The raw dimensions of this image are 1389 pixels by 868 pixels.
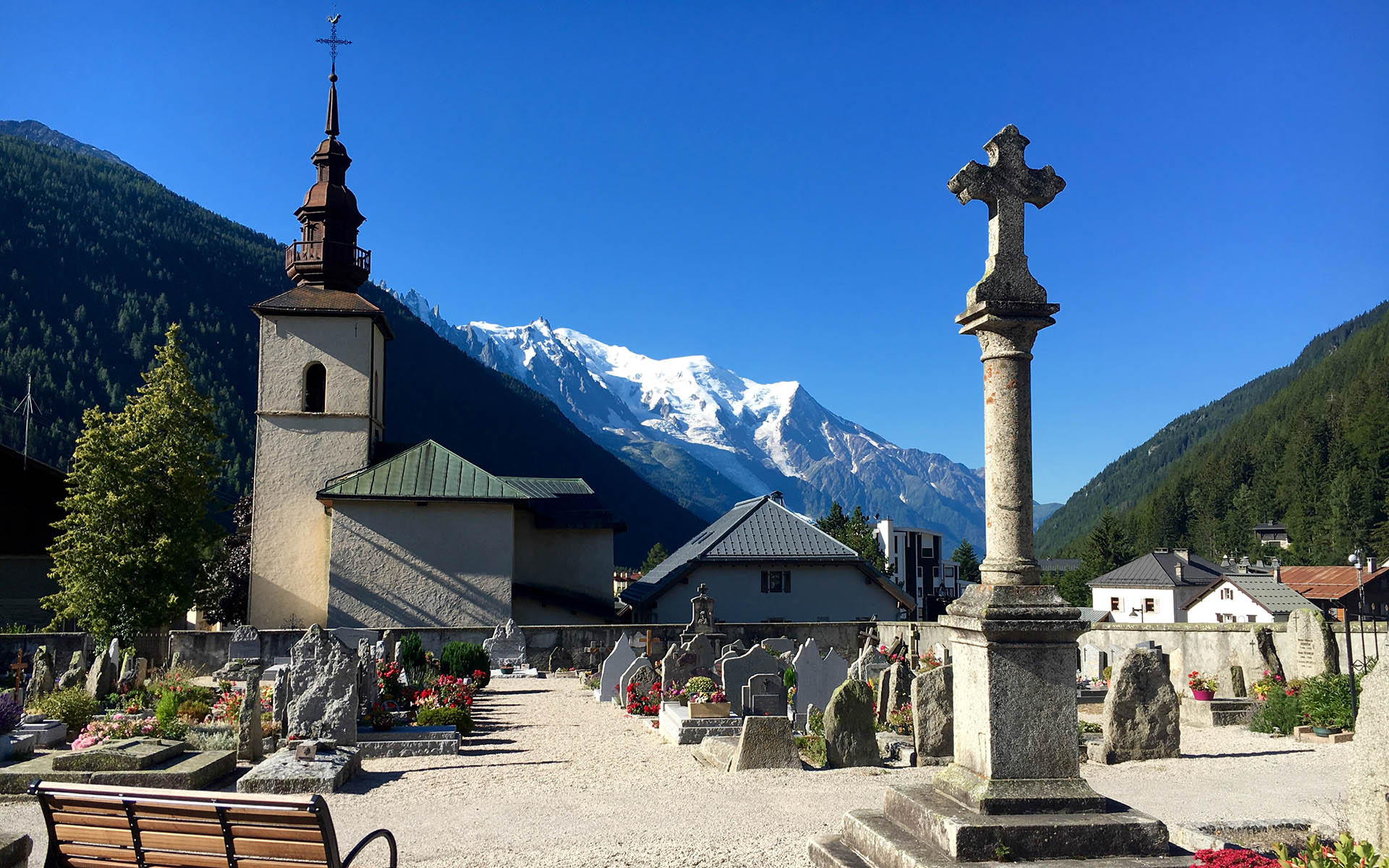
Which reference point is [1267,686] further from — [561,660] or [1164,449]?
[1164,449]

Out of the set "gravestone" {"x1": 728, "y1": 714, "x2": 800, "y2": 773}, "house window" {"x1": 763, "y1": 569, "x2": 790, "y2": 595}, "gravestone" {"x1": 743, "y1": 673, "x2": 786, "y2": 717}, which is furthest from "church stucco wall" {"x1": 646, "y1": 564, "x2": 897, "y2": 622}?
"gravestone" {"x1": 728, "y1": 714, "x2": 800, "y2": 773}

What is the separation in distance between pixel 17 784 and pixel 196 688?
21.8 feet

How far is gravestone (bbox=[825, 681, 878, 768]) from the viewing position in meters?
12.3

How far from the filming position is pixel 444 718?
1481cm

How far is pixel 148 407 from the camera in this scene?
2866 cm

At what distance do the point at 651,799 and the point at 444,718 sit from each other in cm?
552

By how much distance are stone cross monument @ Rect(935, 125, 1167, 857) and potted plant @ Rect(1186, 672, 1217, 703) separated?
11562mm

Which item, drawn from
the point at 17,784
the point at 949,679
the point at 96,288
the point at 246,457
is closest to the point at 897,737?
the point at 949,679

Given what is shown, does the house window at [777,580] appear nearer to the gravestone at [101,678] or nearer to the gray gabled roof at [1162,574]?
the gravestone at [101,678]

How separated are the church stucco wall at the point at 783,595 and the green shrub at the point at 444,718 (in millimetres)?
21020

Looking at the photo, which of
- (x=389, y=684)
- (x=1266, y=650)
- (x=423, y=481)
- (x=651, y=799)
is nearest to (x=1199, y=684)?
(x=1266, y=650)

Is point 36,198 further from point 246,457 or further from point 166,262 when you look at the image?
point 246,457

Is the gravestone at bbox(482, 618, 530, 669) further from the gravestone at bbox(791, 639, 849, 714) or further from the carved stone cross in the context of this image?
the carved stone cross

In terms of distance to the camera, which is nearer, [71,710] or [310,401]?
[71,710]
